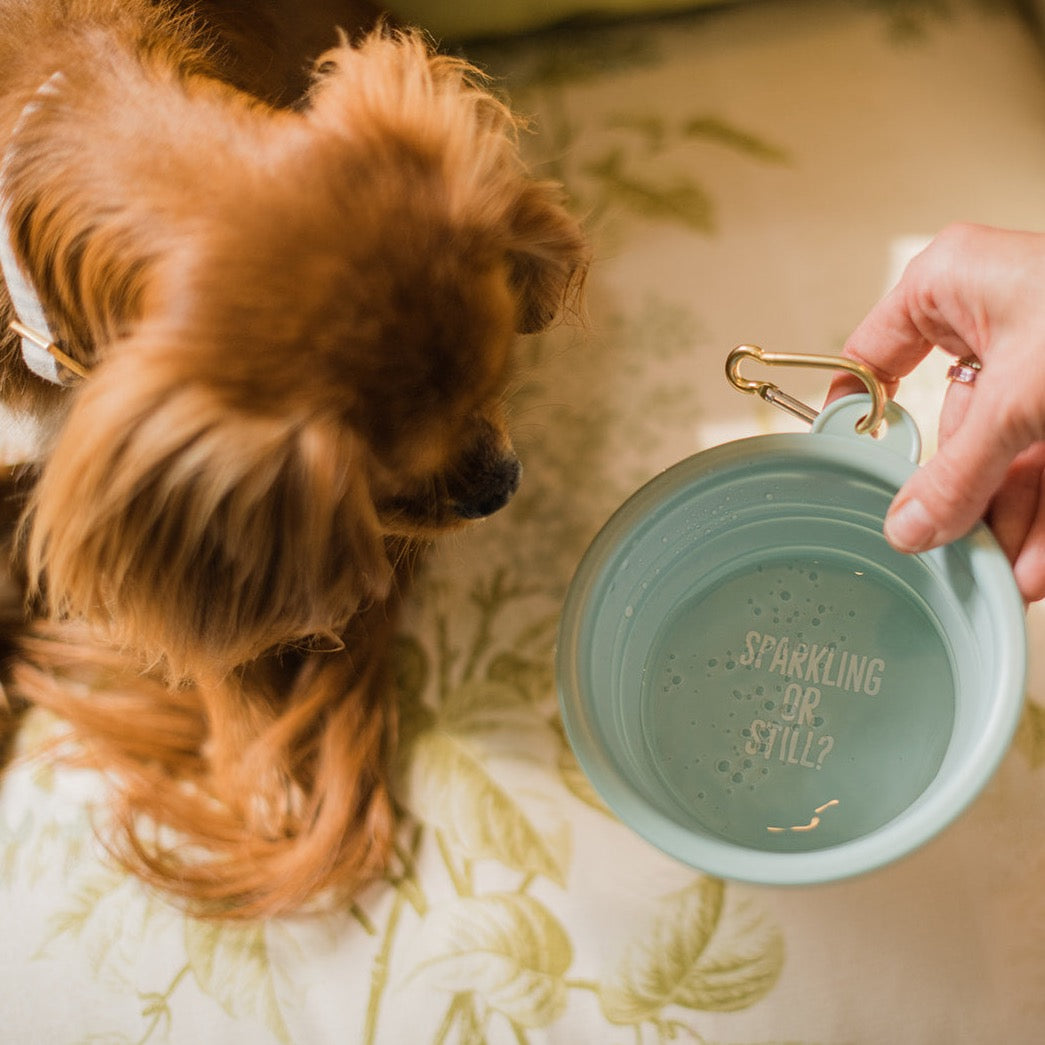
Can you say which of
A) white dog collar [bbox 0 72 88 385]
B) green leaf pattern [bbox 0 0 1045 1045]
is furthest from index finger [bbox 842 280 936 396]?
white dog collar [bbox 0 72 88 385]

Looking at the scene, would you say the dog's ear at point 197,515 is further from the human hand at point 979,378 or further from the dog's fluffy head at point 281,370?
the human hand at point 979,378

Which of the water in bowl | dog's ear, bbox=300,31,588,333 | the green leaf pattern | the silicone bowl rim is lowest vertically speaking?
the green leaf pattern

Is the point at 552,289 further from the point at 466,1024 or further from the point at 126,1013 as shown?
the point at 126,1013

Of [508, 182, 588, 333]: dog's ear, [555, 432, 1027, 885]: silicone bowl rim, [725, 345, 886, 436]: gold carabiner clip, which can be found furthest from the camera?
[508, 182, 588, 333]: dog's ear

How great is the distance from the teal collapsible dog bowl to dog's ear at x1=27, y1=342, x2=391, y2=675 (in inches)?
7.2

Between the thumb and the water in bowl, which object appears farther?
the water in bowl

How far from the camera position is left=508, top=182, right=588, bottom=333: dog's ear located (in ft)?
2.72

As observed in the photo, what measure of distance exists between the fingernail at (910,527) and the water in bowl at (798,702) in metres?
0.13

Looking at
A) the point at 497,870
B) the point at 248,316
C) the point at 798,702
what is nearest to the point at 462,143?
the point at 248,316

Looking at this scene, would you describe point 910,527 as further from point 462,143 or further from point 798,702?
point 462,143

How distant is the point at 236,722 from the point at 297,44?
0.67m

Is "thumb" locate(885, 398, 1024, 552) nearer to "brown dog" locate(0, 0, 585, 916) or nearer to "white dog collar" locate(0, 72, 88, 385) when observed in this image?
"brown dog" locate(0, 0, 585, 916)

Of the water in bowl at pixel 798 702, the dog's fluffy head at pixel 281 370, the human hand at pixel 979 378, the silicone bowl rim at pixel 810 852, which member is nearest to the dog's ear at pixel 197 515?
the dog's fluffy head at pixel 281 370

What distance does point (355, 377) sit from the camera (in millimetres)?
641
